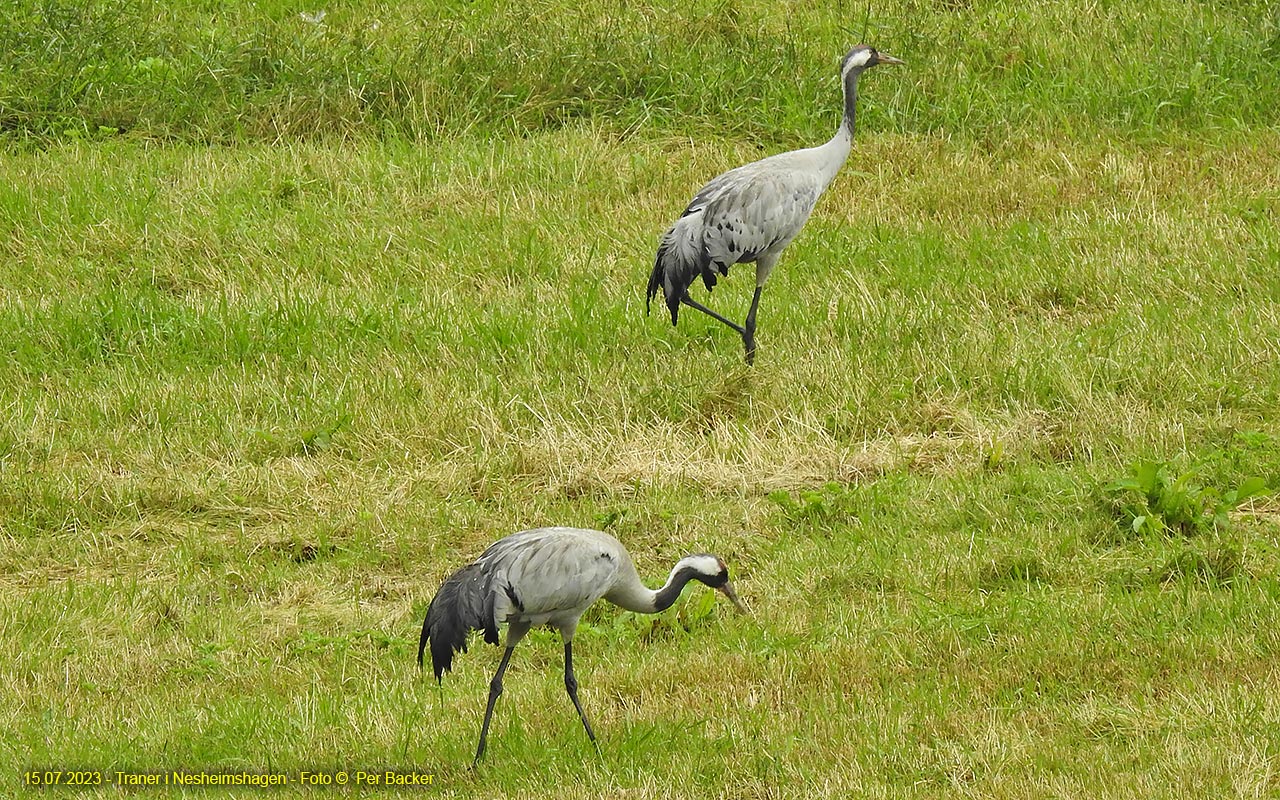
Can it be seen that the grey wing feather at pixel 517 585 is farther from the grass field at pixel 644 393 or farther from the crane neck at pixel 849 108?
the crane neck at pixel 849 108

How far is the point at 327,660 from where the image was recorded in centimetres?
619

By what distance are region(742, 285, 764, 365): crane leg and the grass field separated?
11 centimetres

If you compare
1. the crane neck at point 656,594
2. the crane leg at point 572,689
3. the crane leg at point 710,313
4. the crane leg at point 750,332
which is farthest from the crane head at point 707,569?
the crane leg at point 710,313

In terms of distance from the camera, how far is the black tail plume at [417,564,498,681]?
198 inches

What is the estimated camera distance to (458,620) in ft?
16.6

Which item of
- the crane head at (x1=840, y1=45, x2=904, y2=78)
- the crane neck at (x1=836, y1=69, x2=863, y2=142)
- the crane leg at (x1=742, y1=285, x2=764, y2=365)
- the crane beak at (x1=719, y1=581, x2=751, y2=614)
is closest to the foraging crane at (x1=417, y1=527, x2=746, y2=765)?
the crane beak at (x1=719, y1=581, x2=751, y2=614)

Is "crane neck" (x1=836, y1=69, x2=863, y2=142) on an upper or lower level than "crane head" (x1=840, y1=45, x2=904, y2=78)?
lower

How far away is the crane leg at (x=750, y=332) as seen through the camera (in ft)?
27.7

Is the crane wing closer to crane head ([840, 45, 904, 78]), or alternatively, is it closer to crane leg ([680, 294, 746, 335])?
crane leg ([680, 294, 746, 335])

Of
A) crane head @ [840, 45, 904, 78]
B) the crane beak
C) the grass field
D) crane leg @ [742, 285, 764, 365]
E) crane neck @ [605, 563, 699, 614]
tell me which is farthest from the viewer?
crane head @ [840, 45, 904, 78]

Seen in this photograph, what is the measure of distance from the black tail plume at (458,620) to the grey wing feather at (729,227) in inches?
143

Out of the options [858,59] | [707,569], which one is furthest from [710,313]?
[707,569]

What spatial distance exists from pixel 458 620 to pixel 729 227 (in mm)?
3995

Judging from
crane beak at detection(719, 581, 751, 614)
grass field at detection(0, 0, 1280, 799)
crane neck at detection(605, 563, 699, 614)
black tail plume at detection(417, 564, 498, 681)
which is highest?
black tail plume at detection(417, 564, 498, 681)
